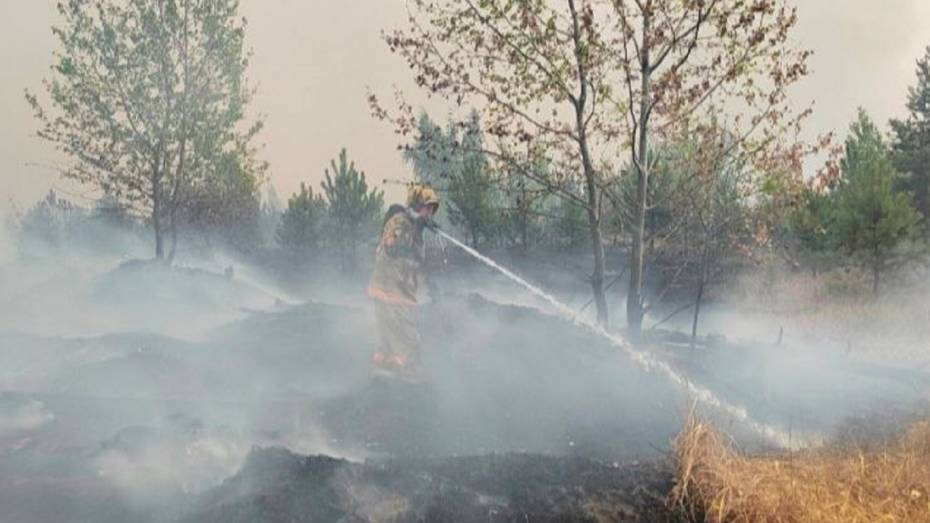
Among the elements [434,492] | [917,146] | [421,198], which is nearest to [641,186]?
[421,198]

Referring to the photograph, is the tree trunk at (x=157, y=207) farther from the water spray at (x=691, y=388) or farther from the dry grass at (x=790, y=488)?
the dry grass at (x=790, y=488)

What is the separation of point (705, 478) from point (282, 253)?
33.3 metres

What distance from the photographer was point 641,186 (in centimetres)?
1067

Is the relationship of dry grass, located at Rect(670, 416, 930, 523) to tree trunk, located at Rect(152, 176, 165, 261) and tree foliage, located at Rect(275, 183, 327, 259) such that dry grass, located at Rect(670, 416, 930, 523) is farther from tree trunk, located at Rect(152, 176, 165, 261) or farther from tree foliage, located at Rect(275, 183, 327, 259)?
tree foliage, located at Rect(275, 183, 327, 259)

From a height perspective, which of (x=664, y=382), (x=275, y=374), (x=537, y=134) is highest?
(x=537, y=134)

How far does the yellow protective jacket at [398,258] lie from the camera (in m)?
8.89

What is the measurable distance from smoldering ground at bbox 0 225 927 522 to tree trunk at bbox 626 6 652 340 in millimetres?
654

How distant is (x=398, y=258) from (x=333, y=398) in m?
1.92

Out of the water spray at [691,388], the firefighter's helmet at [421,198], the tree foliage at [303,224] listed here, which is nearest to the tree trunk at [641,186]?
the water spray at [691,388]

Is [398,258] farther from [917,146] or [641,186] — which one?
[917,146]

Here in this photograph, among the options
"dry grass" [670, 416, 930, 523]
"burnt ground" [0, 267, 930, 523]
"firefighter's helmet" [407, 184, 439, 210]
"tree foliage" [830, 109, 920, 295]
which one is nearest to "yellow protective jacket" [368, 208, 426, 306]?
"firefighter's helmet" [407, 184, 439, 210]

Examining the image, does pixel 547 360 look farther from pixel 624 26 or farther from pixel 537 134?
pixel 624 26

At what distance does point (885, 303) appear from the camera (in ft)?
67.8

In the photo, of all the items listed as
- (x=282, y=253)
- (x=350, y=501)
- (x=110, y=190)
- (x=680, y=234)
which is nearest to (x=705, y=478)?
(x=350, y=501)
